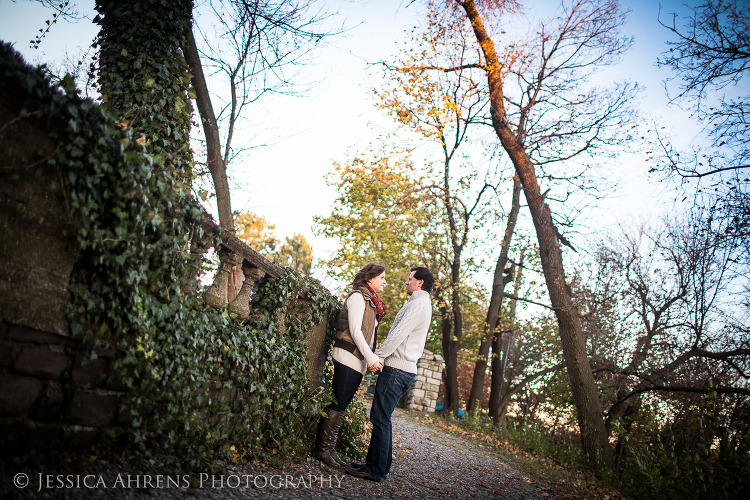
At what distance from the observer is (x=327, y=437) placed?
4.40 meters

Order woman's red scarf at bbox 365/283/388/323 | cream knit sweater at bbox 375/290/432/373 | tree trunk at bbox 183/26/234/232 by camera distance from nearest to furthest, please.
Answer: cream knit sweater at bbox 375/290/432/373, woman's red scarf at bbox 365/283/388/323, tree trunk at bbox 183/26/234/232

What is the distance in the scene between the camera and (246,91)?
949 cm

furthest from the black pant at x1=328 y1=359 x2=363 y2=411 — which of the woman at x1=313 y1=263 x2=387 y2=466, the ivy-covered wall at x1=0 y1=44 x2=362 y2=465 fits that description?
the ivy-covered wall at x1=0 y1=44 x2=362 y2=465

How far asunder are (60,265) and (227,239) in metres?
1.25

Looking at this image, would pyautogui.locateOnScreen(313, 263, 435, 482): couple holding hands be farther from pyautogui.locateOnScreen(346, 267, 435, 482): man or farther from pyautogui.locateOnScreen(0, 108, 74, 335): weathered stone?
pyautogui.locateOnScreen(0, 108, 74, 335): weathered stone

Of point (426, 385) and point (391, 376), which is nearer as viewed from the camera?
point (391, 376)

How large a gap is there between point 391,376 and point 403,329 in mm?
441

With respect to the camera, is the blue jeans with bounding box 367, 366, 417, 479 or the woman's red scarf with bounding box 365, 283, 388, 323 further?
the woman's red scarf with bounding box 365, 283, 388, 323

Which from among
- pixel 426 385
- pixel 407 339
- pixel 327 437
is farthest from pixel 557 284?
pixel 426 385

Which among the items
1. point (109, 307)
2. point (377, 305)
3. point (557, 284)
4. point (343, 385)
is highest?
point (557, 284)

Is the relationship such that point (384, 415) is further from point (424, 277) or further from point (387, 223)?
point (387, 223)

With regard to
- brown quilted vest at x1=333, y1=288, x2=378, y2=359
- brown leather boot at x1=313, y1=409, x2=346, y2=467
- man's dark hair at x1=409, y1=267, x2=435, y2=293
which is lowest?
brown leather boot at x1=313, y1=409, x2=346, y2=467

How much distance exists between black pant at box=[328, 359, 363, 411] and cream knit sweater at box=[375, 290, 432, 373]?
1.02 ft

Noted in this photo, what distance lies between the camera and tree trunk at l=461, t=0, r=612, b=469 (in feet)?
27.1
